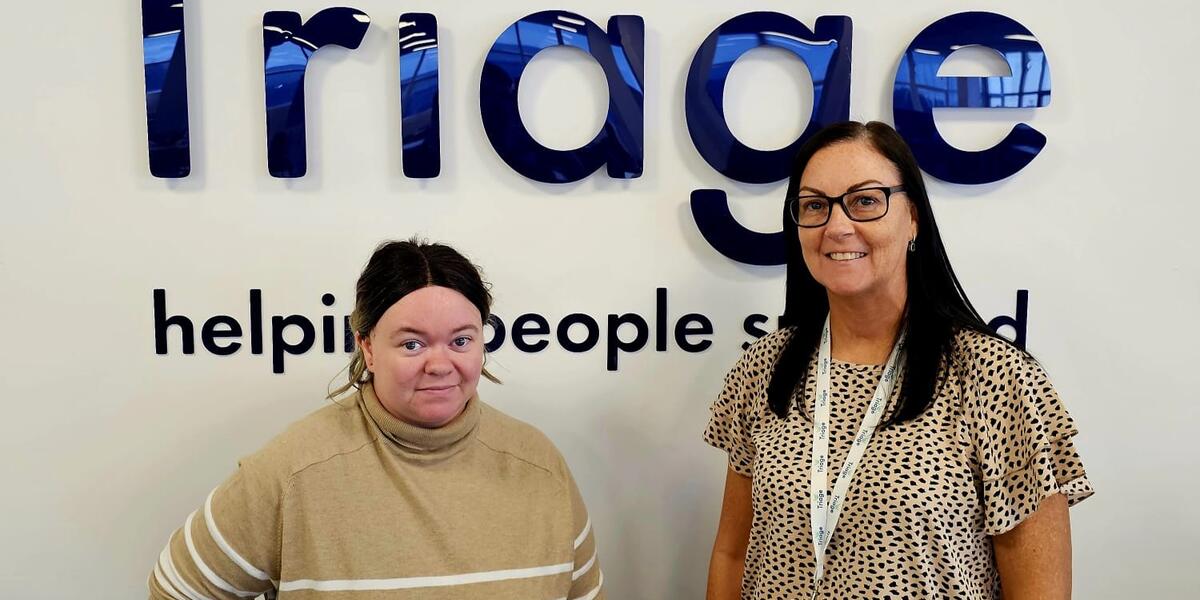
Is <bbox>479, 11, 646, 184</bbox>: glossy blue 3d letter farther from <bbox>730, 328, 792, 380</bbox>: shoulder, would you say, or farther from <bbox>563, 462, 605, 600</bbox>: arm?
<bbox>563, 462, 605, 600</bbox>: arm

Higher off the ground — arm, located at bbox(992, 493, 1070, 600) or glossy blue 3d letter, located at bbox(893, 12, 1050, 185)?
glossy blue 3d letter, located at bbox(893, 12, 1050, 185)

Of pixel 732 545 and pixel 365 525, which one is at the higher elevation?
pixel 365 525

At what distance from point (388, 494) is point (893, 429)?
3.05 ft

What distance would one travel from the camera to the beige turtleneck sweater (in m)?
1.62

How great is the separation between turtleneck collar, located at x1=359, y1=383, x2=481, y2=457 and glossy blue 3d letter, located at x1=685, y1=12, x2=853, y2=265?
0.83 metres

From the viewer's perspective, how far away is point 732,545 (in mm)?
1950

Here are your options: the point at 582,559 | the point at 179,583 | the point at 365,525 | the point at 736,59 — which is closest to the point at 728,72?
the point at 736,59

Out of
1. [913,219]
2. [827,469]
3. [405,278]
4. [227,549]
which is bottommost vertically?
[227,549]

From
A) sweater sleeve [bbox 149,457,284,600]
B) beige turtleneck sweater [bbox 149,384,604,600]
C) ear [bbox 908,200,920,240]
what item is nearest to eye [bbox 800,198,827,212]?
ear [bbox 908,200,920,240]

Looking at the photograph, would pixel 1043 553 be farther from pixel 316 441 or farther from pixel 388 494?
pixel 316 441

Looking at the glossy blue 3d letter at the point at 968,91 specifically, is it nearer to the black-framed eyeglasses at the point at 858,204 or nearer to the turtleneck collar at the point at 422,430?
the black-framed eyeglasses at the point at 858,204

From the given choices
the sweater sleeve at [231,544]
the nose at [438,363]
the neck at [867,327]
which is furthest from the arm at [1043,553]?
the sweater sleeve at [231,544]

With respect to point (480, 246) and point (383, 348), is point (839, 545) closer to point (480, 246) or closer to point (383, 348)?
point (383, 348)

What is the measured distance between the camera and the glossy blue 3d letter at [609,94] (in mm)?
2146
